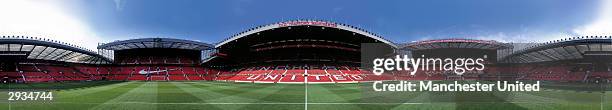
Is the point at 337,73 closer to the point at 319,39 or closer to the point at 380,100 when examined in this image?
the point at 319,39

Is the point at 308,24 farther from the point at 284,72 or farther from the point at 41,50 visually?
the point at 41,50

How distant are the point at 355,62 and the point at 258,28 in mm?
18955

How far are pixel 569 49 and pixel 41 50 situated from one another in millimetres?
84960

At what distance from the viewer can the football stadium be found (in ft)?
61.2

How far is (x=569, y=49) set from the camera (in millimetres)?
49938

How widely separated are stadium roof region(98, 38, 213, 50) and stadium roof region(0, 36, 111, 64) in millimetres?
4619

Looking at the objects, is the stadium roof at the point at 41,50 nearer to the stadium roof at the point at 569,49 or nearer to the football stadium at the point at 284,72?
the football stadium at the point at 284,72

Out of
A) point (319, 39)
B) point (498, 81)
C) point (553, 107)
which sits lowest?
point (553, 107)

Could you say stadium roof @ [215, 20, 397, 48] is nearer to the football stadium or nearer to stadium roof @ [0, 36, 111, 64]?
the football stadium

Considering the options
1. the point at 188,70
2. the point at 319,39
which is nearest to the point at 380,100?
the point at 319,39

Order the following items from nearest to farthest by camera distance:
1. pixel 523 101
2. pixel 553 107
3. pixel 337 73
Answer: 1. pixel 553 107
2. pixel 523 101
3. pixel 337 73

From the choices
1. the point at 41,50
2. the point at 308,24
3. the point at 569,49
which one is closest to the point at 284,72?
the point at 308,24

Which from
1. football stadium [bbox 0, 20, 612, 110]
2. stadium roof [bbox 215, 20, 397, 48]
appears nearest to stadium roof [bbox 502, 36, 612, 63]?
football stadium [bbox 0, 20, 612, 110]

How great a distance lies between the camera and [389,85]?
14555 millimetres
